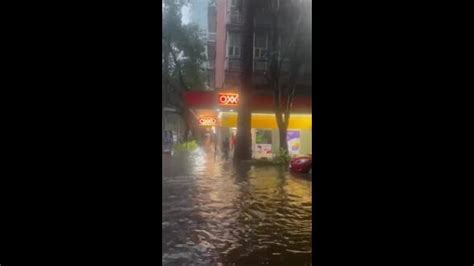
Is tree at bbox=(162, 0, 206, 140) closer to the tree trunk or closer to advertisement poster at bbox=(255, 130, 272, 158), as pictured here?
advertisement poster at bbox=(255, 130, 272, 158)

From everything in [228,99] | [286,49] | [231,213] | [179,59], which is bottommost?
[231,213]

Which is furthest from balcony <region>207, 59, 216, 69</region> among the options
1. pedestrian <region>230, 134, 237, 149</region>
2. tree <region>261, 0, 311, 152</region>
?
pedestrian <region>230, 134, 237, 149</region>

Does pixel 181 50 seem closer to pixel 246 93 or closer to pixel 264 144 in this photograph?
pixel 246 93

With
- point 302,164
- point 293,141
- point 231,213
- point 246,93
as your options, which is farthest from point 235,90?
point 231,213

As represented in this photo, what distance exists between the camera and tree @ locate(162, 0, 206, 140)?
205cm

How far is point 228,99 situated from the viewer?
2.37 m

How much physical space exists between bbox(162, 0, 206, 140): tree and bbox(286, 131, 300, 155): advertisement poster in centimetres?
63

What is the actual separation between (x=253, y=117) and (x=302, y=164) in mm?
464

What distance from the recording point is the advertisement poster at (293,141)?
7.22 ft

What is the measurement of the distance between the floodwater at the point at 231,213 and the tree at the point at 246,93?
119 mm
